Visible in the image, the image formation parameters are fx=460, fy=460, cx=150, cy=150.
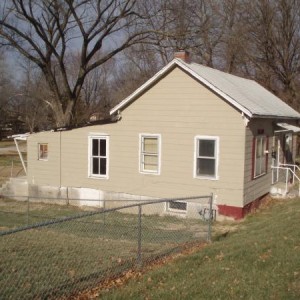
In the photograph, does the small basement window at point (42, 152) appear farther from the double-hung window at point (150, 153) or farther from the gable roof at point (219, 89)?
the double-hung window at point (150, 153)

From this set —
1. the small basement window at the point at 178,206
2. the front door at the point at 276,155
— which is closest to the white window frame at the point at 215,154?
the small basement window at the point at 178,206

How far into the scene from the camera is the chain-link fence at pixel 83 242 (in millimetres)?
7785

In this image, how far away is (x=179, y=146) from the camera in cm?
1705

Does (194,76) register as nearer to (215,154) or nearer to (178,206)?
(215,154)

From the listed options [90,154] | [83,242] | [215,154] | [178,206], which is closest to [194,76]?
[215,154]

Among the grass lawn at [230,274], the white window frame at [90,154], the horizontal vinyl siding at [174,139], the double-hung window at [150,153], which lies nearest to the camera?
the grass lawn at [230,274]

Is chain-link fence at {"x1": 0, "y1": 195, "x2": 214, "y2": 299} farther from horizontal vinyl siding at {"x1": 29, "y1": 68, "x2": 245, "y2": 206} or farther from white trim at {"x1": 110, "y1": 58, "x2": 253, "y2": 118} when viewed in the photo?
white trim at {"x1": 110, "y1": 58, "x2": 253, "y2": 118}

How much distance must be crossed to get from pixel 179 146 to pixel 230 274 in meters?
9.59

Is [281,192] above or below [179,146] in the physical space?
below

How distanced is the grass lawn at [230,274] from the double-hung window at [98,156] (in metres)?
9.31

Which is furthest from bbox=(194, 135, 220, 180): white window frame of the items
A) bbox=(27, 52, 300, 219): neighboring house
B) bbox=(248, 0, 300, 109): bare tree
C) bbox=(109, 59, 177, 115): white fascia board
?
bbox=(248, 0, 300, 109): bare tree

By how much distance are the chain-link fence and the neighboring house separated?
2.96 ft

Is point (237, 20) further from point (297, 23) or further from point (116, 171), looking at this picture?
point (116, 171)

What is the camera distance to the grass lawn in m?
6.92
